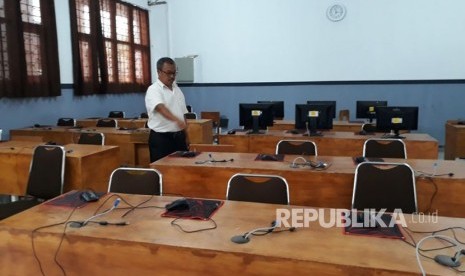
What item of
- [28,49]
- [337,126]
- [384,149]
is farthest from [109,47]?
[384,149]

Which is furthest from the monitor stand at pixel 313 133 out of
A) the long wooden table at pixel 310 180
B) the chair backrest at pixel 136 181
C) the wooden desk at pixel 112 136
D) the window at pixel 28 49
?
the window at pixel 28 49

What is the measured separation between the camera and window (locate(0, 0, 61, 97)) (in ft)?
16.4

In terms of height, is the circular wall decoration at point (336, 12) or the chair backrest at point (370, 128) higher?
the circular wall decoration at point (336, 12)

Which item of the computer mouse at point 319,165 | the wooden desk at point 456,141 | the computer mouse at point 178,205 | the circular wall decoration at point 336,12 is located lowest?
the wooden desk at point 456,141

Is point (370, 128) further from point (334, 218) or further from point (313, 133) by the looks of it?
point (334, 218)

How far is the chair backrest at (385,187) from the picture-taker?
2.32 meters

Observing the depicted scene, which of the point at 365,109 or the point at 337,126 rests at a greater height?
the point at 365,109

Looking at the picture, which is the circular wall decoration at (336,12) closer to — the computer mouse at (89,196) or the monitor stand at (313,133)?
the monitor stand at (313,133)

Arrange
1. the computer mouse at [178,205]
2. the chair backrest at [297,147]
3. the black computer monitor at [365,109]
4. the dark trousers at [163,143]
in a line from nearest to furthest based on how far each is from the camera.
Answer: the computer mouse at [178,205], the chair backrest at [297,147], the dark trousers at [163,143], the black computer monitor at [365,109]

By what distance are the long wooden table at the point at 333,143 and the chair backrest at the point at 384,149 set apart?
671 mm

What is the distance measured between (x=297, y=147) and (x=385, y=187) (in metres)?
1.15

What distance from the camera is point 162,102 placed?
3.46m

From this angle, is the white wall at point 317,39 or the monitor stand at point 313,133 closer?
the monitor stand at point 313,133

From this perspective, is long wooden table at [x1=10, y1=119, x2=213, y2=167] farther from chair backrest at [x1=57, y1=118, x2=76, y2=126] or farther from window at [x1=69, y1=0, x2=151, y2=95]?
window at [x1=69, y1=0, x2=151, y2=95]
